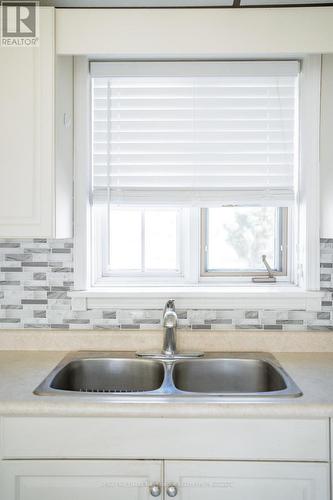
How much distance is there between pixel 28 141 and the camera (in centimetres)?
176

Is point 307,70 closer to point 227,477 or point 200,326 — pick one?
point 200,326

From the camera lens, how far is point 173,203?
6.97 ft

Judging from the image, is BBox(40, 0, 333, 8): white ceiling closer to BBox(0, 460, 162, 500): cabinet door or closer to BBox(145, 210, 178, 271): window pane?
BBox(145, 210, 178, 271): window pane

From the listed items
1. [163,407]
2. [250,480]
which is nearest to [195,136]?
[163,407]

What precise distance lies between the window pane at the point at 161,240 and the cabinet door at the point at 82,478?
3.34ft

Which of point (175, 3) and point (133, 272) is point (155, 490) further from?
point (175, 3)

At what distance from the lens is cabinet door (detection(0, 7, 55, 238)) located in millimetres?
1760

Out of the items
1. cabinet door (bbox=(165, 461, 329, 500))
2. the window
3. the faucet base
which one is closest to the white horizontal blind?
the window

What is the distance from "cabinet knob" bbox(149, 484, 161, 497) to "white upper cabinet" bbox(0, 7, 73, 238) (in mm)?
944

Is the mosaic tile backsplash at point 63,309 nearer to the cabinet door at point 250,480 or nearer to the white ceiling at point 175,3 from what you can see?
the cabinet door at point 250,480

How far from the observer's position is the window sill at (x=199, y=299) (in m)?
2.04

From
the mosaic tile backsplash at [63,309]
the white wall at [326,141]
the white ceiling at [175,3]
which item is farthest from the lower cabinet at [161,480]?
the white ceiling at [175,3]

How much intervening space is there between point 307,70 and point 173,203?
83cm

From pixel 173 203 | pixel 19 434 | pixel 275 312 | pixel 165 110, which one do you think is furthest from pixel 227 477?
pixel 165 110
